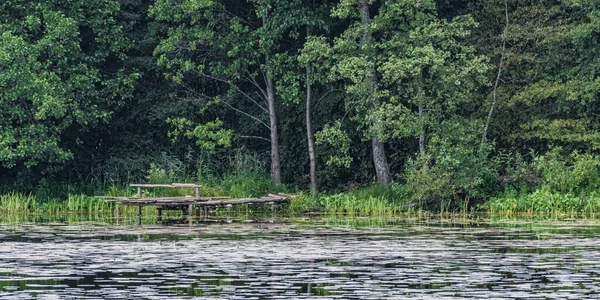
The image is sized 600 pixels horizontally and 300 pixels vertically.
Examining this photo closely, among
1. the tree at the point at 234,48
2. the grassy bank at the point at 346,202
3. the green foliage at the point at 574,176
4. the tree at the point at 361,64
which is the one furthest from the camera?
the tree at the point at 234,48

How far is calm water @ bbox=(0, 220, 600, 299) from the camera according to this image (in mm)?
21000

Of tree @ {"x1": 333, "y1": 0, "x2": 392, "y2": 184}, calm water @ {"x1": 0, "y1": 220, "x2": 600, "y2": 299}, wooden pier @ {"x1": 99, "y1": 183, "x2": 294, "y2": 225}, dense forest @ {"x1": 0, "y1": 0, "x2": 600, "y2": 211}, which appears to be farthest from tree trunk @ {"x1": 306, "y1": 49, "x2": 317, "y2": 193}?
calm water @ {"x1": 0, "y1": 220, "x2": 600, "y2": 299}

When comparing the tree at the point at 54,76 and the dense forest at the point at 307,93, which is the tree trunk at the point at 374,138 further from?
the tree at the point at 54,76

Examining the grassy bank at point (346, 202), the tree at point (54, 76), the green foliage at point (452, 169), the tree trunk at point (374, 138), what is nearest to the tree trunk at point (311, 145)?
the grassy bank at point (346, 202)

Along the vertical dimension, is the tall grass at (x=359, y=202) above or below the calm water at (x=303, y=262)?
above

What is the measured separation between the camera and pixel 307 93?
1890 inches

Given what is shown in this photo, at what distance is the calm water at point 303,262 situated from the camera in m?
21.0

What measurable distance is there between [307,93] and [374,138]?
127 inches

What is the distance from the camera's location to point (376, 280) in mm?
22453

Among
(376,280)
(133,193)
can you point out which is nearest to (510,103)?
(133,193)

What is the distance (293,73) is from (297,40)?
265cm

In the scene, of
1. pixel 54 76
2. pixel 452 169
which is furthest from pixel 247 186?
pixel 54 76

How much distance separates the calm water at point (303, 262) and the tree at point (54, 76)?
9602mm

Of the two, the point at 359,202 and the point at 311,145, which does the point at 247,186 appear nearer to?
the point at 311,145
